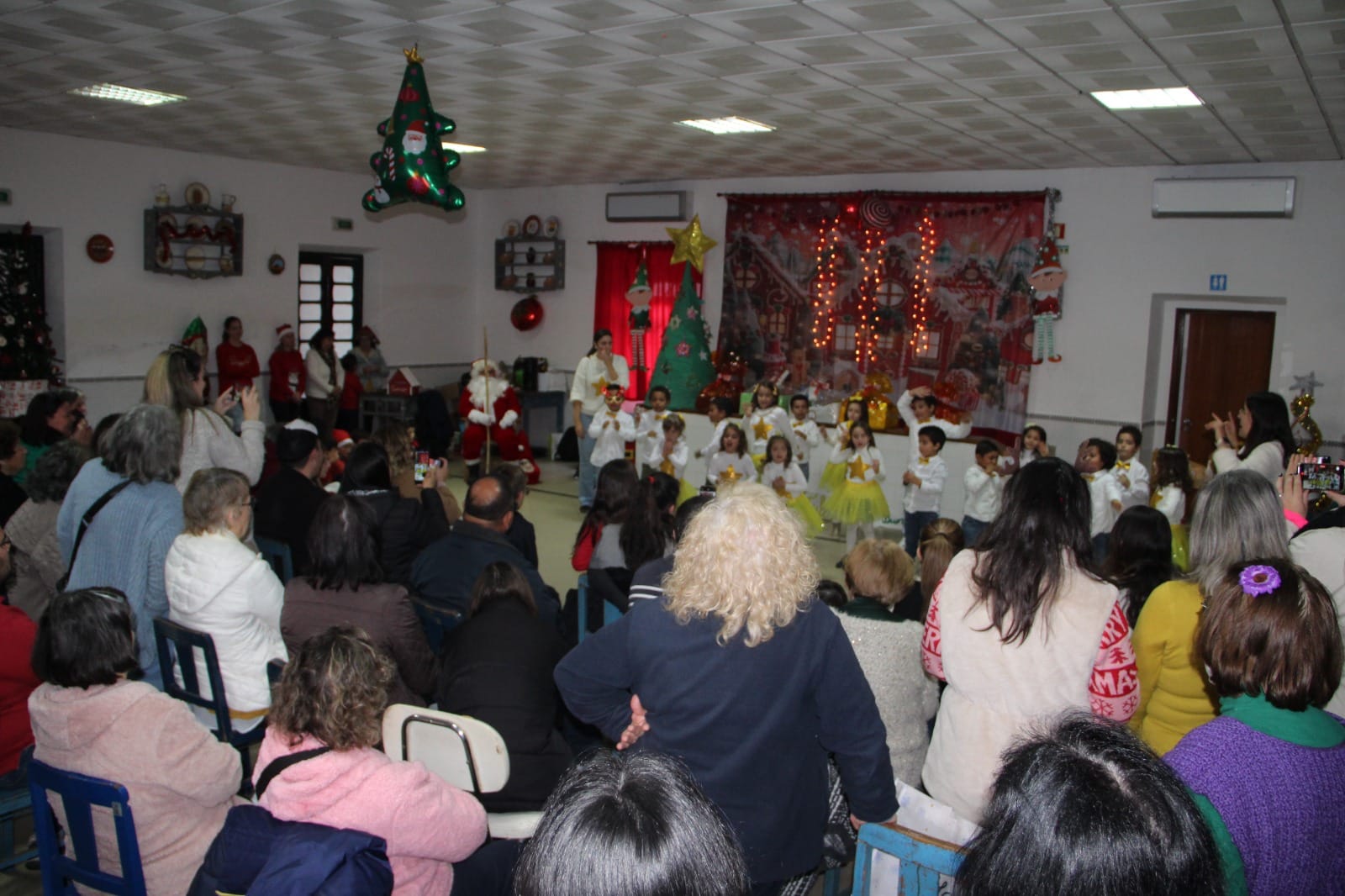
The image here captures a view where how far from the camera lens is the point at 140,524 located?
3496 millimetres

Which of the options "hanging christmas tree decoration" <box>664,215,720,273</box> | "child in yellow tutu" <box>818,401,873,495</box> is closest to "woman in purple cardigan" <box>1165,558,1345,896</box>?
"child in yellow tutu" <box>818,401,873,495</box>

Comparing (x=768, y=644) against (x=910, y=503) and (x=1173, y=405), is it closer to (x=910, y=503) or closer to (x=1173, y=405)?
(x=910, y=503)

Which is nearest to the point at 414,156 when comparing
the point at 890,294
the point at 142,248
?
the point at 890,294

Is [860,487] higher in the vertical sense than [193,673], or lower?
higher

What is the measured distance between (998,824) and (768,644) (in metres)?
0.90

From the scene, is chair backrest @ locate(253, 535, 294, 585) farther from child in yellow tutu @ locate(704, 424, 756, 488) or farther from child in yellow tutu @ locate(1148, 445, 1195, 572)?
child in yellow tutu @ locate(1148, 445, 1195, 572)

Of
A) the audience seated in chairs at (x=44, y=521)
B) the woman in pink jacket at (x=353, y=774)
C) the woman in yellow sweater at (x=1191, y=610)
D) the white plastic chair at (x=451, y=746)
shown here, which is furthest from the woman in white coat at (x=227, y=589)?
the woman in yellow sweater at (x=1191, y=610)

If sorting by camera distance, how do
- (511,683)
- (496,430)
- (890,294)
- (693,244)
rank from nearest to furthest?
(511,683)
(890,294)
(496,430)
(693,244)

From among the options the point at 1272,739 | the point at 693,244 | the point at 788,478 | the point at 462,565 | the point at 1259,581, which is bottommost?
the point at 788,478

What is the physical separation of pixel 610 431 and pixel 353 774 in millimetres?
6382

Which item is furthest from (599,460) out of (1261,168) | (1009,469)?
(1261,168)

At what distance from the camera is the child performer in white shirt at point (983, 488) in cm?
639

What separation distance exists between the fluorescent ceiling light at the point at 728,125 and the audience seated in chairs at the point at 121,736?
5746 mm

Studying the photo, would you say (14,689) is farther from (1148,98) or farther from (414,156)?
(1148,98)
